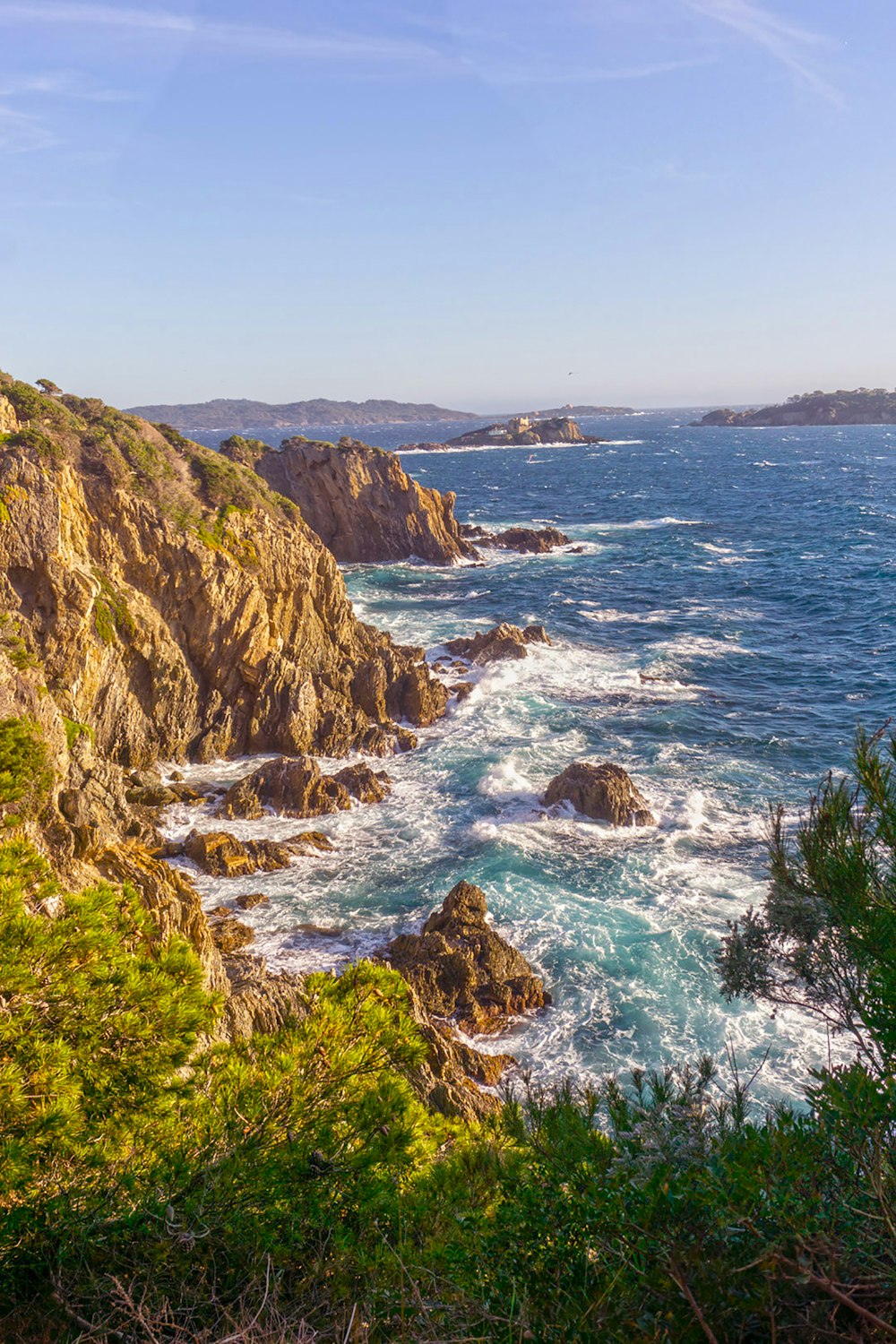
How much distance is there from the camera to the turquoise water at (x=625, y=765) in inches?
813

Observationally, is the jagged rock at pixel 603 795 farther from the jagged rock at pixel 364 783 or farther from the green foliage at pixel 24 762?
the green foliage at pixel 24 762

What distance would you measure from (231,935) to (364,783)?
33.0 ft

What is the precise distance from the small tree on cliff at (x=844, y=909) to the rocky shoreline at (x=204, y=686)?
7.36 m

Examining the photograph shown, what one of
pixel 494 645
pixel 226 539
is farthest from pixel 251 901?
pixel 494 645

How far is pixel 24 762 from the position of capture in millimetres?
18125

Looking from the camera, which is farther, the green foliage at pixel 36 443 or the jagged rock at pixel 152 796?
the green foliage at pixel 36 443

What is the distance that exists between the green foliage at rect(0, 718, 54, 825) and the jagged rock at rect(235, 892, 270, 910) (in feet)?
22.3

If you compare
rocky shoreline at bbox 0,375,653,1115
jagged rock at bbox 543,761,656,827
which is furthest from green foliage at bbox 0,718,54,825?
jagged rock at bbox 543,761,656,827

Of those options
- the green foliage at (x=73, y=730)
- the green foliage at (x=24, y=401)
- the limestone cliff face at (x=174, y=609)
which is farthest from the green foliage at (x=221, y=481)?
the green foliage at (x=73, y=730)

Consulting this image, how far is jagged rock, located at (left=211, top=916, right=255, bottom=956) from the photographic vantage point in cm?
2133

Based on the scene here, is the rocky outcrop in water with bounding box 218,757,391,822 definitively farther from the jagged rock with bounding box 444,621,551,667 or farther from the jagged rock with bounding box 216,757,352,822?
the jagged rock with bounding box 444,621,551,667

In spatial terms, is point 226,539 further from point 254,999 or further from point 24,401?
point 254,999

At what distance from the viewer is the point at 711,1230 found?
5.66 meters

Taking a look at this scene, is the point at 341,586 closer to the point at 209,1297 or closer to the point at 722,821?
the point at 722,821
